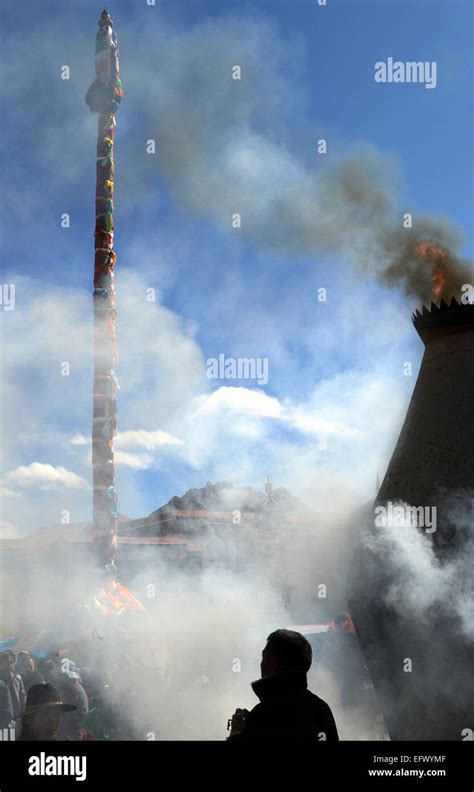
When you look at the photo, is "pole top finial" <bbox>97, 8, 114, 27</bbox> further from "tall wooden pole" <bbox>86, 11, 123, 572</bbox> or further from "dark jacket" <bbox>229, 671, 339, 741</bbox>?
"dark jacket" <bbox>229, 671, 339, 741</bbox>

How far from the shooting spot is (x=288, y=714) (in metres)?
2.60

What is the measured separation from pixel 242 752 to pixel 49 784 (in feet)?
3.05

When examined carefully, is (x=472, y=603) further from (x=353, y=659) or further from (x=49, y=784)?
(x=353, y=659)

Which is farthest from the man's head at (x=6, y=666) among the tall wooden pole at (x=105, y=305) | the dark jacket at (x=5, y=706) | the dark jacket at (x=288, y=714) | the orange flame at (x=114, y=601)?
the tall wooden pole at (x=105, y=305)

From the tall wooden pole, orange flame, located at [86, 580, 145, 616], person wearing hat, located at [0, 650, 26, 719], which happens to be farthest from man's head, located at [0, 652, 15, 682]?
the tall wooden pole

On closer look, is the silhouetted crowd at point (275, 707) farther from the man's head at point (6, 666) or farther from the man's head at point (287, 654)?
the man's head at point (6, 666)

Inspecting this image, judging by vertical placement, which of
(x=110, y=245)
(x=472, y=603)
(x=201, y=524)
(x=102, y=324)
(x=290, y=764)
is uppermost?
(x=110, y=245)

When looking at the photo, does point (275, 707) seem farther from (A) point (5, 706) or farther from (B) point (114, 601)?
(B) point (114, 601)

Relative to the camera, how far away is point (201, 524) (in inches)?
1066

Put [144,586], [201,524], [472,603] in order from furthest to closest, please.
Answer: [201,524], [144,586], [472,603]

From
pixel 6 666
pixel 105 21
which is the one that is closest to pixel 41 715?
pixel 6 666

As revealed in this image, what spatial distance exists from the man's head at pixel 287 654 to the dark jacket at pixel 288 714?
0.11 ft

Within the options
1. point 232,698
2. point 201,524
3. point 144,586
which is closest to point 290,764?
point 232,698

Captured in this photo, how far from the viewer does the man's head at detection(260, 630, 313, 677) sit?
2740 millimetres
